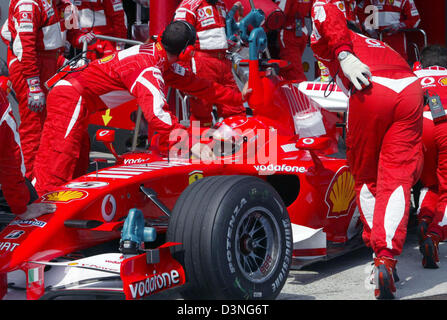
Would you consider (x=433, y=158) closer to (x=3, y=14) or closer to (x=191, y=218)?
(x=191, y=218)

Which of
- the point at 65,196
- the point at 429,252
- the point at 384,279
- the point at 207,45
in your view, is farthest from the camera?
the point at 207,45

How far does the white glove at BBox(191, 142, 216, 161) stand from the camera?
4.08m

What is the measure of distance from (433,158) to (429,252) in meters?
0.68

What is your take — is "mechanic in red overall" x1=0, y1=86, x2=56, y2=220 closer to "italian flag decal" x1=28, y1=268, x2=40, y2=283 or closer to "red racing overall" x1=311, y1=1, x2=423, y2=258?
"italian flag decal" x1=28, y1=268, x2=40, y2=283

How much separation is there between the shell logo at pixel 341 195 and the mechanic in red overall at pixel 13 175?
178 centimetres

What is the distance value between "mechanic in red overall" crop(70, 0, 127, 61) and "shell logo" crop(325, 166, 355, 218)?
3.33m

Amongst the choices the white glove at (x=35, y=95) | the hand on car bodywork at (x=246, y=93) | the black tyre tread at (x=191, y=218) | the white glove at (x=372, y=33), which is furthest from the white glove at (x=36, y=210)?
the white glove at (x=372, y=33)

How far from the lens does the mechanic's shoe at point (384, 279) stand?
3.56 meters

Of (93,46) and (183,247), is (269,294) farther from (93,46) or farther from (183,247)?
(93,46)

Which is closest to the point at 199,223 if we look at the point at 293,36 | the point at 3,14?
the point at 3,14

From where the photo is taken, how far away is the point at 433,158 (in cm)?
463

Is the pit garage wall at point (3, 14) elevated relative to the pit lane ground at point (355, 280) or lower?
elevated

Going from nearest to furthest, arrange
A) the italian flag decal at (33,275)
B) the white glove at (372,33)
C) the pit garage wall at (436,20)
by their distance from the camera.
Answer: the italian flag decal at (33,275)
the white glove at (372,33)
the pit garage wall at (436,20)

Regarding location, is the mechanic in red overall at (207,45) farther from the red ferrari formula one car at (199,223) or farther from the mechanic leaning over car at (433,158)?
the mechanic leaning over car at (433,158)
